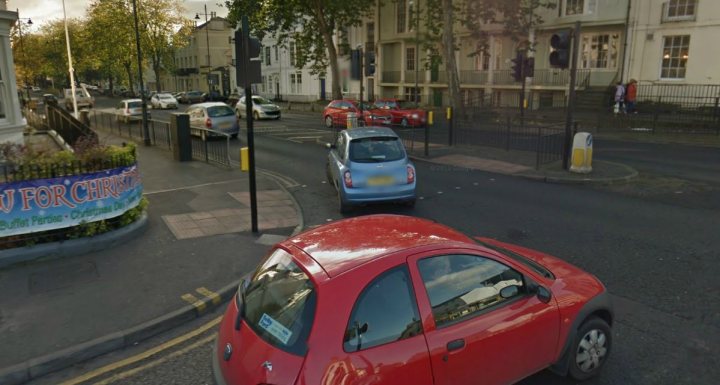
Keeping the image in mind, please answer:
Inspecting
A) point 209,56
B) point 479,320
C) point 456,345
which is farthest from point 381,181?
point 209,56

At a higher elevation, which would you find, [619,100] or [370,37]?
[370,37]

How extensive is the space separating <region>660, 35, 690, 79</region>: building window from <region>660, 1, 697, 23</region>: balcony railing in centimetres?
90

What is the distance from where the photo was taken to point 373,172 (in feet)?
29.3

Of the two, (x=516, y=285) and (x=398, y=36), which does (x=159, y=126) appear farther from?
(x=398, y=36)

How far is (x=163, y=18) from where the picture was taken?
50.4 metres

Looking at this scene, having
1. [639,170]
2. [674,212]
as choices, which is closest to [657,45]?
[639,170]

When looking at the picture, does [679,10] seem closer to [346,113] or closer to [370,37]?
[346,113]

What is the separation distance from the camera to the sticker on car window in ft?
9.05

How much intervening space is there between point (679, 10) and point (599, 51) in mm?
4441

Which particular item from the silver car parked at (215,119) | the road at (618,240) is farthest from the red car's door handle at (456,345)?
the silver car parked at (215,119)

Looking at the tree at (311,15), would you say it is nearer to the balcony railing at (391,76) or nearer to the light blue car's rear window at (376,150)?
the balcony railing at (391,76)

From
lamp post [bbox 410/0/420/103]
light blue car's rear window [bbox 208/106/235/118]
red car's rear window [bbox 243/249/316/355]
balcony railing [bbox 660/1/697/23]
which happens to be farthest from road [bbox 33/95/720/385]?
lamp post [bbox 410/0/420/103]

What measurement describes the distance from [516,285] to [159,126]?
1773 centimetres

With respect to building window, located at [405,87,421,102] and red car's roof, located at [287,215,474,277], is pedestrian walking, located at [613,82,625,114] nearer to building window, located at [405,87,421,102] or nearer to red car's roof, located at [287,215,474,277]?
building window, located at [405,87,421,102]
